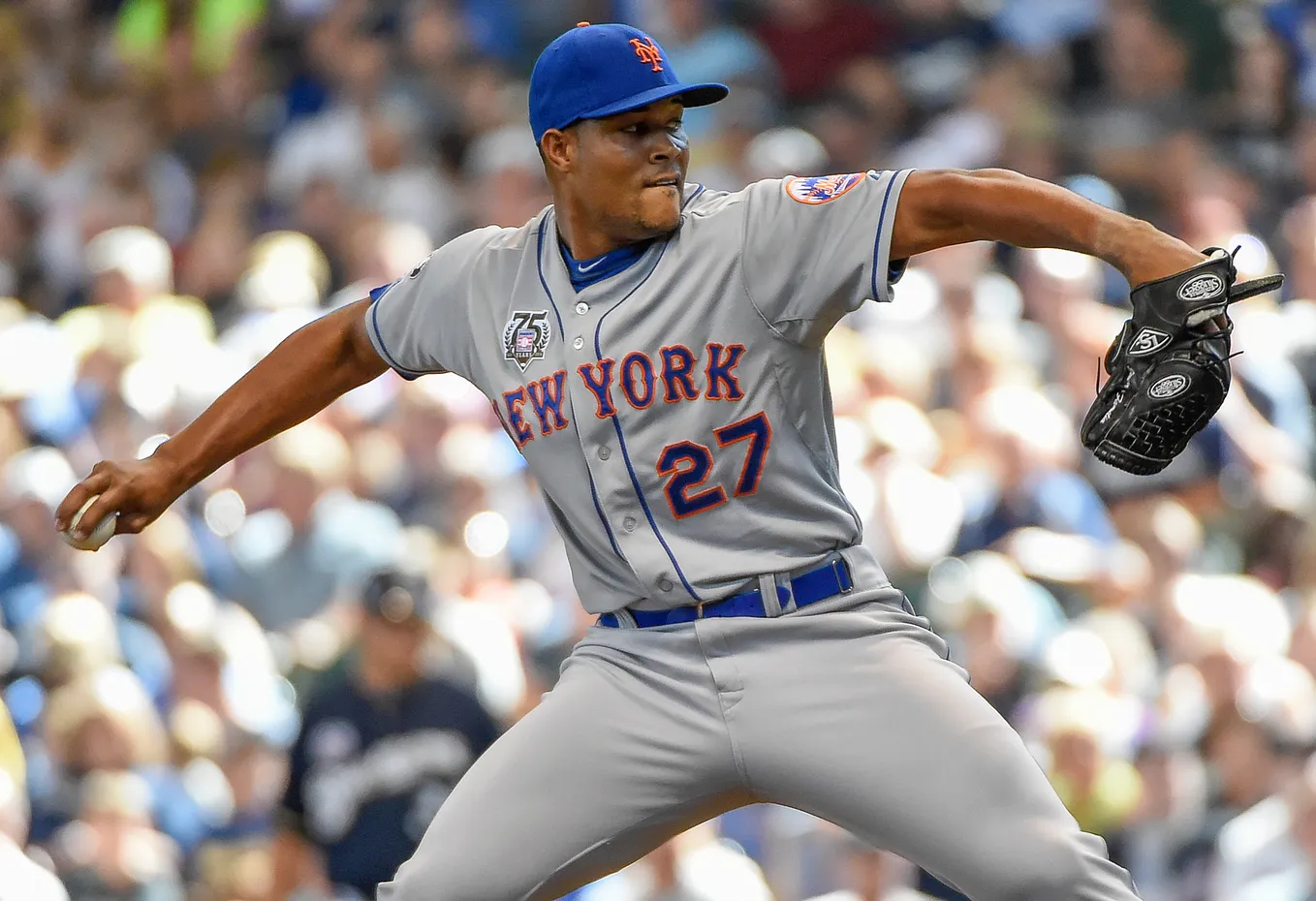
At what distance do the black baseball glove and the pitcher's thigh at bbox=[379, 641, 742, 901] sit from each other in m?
0.94

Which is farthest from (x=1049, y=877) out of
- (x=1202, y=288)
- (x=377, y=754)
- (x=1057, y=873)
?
(x=377, y=754)

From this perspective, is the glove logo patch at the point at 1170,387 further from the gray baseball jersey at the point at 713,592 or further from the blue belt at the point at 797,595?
the blue belt at the point at 797,595

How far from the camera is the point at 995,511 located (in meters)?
6.94

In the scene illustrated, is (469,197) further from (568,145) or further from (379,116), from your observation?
(568,145)

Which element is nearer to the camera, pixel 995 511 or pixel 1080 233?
pixel 1080 233

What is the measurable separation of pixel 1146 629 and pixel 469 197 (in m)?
3.99

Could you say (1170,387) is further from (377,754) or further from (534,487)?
(534,487)

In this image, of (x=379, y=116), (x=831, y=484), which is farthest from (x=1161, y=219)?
(x=831, y=484)

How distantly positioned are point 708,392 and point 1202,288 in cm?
94

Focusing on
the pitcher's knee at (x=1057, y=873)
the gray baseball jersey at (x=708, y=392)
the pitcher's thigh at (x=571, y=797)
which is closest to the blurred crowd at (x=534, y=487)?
the pitcher's thigh at (x=571, y=797)

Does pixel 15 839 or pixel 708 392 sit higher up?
pixel 708 392

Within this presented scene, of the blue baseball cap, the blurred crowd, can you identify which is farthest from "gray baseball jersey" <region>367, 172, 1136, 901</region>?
the blurred crowd

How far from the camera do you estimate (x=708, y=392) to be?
3676mm

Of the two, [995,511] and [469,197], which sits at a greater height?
[469,197]
